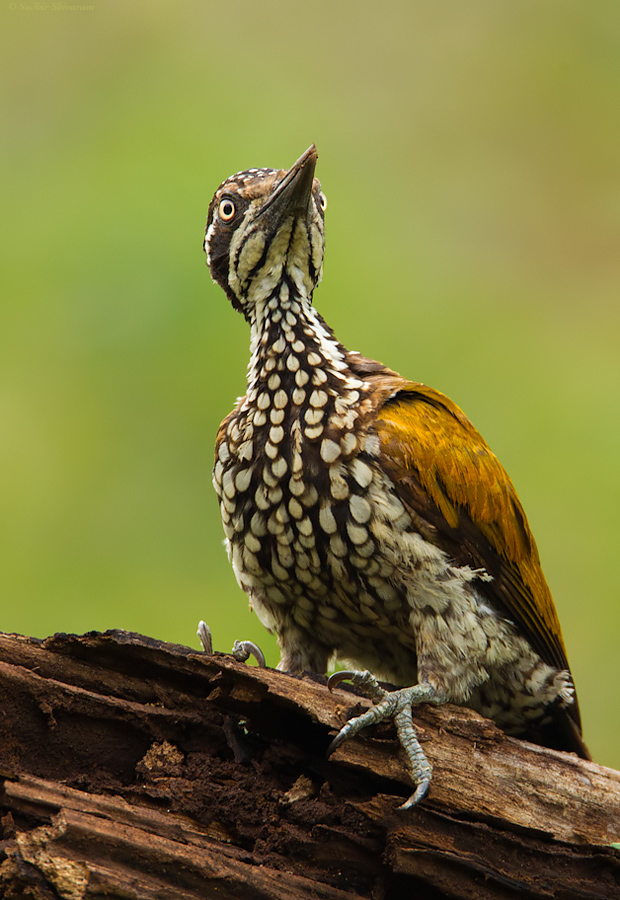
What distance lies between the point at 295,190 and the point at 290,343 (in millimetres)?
668

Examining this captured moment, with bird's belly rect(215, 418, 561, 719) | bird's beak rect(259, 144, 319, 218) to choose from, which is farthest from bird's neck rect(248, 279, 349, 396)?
bird's belly rect(215, 418, 561, 719)

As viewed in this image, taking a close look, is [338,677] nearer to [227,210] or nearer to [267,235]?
[267,235]

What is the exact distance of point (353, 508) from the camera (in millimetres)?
3836

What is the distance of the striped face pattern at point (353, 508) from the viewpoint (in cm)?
385

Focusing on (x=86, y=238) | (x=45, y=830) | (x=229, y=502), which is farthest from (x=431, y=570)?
(x=86, y=238)

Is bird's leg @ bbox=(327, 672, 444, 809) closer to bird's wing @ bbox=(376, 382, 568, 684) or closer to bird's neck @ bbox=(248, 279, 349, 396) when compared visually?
bird's wing @ bbox=(376, 382, 568, 684)

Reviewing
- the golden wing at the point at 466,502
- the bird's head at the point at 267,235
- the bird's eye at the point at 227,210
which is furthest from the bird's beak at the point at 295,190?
the golden wing at the point at 466,502

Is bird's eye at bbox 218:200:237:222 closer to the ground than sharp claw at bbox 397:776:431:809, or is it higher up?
higher up

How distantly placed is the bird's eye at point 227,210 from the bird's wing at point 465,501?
116 centimetres

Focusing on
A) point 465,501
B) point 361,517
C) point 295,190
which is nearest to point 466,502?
point 465,501

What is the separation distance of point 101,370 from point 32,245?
1.31 meters

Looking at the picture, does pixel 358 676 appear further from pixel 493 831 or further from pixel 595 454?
pixel 595 454

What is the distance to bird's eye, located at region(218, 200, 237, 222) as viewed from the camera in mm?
4496

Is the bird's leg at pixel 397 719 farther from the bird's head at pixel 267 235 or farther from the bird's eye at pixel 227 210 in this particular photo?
the bird's eye at pixel 227 210
